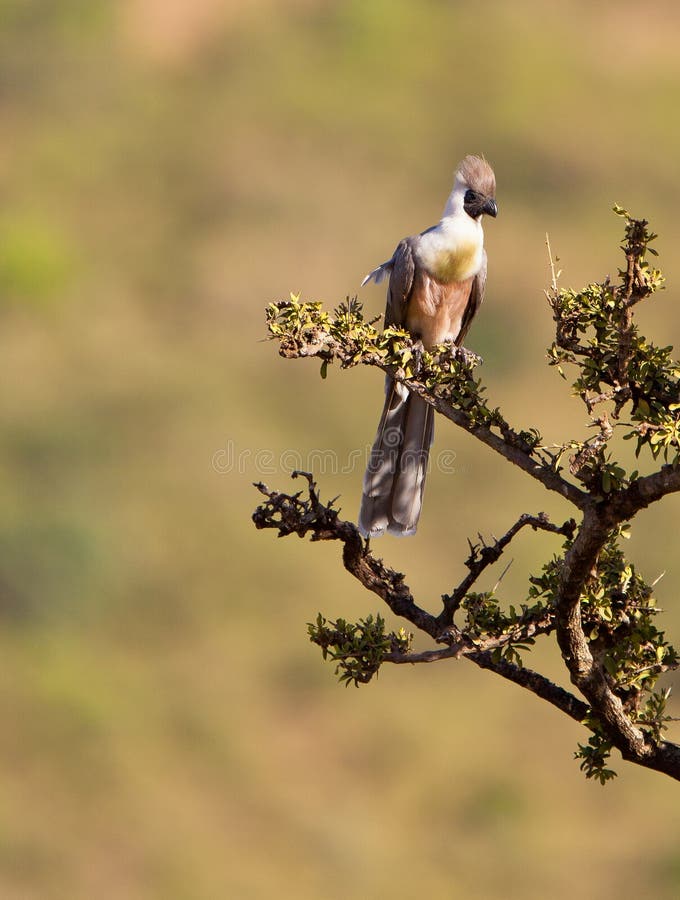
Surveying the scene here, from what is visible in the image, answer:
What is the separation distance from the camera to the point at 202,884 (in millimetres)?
9461

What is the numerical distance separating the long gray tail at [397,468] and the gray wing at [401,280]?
386 millimetres

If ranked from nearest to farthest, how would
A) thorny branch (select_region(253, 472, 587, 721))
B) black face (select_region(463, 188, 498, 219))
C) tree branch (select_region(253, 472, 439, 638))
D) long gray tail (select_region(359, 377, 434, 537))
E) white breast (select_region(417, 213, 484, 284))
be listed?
thorny branch (select_region(253, 472, 587, 721))
tree branch (select_region(253, 472, 439, 638))
long gray tail (select_region(359, 377, 434, 537))
black face (select_region(463, 188, 498, 219))
white breast (select_region(417, 213, 484, 284))

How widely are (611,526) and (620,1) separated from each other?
23.0m

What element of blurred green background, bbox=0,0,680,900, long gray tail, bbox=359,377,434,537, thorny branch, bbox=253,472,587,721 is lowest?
thorny branch, bbox=253,472,587,721

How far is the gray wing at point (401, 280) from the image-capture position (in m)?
5.75

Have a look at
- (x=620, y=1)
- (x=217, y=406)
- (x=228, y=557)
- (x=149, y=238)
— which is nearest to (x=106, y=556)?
(x=228, y=557)

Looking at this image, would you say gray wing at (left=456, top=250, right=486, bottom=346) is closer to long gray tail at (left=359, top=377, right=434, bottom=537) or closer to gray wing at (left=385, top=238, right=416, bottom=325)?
gray wing at (left=385, top=238, right=416, bottom=325)

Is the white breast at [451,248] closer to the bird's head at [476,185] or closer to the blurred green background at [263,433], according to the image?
the bird's head at [476,185]

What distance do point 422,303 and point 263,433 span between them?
827 cm

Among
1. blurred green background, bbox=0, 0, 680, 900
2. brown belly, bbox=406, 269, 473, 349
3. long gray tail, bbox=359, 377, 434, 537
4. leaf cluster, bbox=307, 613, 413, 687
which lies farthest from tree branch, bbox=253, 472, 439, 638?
blurred green background, bbox=0, 0, 680, 900

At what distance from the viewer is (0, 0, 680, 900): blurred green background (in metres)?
10.2

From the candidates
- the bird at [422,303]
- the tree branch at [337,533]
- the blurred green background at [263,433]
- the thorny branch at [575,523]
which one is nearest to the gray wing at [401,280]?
A: the bird at [422,303]

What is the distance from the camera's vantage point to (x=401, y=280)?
18.9 ft

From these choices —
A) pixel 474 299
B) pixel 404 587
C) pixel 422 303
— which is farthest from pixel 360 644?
pixel 474 299
